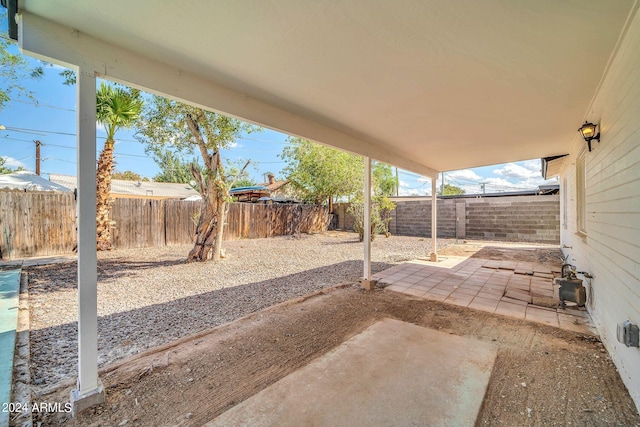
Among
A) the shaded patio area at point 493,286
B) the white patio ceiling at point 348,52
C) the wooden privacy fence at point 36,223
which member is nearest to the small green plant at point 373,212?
the shaded patio area at point 493,286

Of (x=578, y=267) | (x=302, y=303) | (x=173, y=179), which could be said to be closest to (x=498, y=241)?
(x=578, y=267)

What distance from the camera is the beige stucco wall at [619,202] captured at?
1.71 meters

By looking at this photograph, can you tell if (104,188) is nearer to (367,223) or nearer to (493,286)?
(367,223)

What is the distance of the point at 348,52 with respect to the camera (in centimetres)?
187

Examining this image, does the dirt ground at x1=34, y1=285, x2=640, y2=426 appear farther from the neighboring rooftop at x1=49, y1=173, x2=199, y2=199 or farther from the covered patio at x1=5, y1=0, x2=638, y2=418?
the neighboring rooftop at x1=49, y1=173, x2=199, y2=199

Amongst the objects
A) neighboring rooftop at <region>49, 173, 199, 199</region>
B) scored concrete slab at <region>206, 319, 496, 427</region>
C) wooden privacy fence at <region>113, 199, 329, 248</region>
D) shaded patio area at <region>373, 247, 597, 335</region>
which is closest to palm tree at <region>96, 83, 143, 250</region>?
wooden privacy fence at <region>113, 199, 329, 248</region>

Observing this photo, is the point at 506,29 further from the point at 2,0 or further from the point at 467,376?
the point at 2,0

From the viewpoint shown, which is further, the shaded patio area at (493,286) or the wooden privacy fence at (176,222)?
the wooden privacy fence at (176,222)

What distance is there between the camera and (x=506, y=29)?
5.37 ft

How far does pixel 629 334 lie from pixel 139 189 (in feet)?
67.8

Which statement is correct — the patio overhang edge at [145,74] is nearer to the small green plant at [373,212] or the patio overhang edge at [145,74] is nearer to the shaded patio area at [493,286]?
the shaded patio area at [493,286]

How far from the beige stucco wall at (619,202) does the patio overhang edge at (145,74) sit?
8.72 ft

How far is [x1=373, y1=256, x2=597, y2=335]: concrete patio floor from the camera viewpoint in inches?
129

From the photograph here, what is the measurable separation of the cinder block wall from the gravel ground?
494 centimetres
